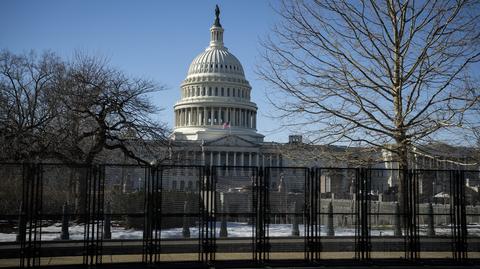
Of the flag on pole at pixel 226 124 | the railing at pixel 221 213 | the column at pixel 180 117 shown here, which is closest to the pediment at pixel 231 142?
the flag on pole at pixel 226 124

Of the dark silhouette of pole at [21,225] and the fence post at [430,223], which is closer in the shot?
the dark silhouette of pole at [21,225]

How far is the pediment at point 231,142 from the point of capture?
125 m

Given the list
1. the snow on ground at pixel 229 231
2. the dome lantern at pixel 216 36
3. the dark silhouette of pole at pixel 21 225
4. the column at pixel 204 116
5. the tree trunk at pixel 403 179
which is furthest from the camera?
the dome lantern at pixel 216 36

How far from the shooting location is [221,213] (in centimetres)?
1516

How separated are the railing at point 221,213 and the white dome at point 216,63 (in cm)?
12600

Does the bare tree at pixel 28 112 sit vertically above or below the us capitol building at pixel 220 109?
below

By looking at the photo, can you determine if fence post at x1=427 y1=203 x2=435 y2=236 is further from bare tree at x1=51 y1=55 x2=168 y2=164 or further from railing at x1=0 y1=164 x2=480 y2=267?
bare tree at x1=51 y1=55 x2=168 y2=164

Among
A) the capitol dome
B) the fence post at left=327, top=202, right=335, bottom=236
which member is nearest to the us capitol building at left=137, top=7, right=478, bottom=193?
the capitol dome

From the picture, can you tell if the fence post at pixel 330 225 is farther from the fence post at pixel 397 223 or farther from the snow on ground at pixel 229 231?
the fence post at pixel 397 223

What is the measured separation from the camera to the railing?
14.6 m

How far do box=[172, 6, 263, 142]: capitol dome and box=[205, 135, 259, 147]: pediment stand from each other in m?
5.88

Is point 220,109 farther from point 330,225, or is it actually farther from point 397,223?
point 397,223

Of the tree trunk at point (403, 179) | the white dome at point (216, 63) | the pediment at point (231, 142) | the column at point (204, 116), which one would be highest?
the white dome at point (216, 63)

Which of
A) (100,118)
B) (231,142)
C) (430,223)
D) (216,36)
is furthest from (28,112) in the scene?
(216,36)
